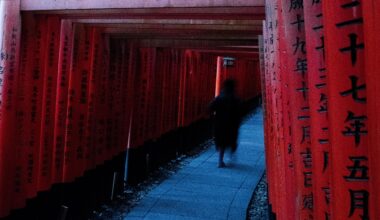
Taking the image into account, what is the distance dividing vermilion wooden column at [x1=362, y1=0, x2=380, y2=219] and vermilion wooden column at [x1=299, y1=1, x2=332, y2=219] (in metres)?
0.38

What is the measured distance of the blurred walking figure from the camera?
9404 millimetres

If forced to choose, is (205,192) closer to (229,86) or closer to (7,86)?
(229,86)

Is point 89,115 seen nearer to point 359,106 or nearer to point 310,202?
point 310,202

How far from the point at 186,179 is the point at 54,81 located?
4.53 m

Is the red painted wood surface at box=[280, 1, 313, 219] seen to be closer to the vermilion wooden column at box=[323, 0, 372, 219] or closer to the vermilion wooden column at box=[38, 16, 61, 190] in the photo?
the vermilion wooden column at box=[323, 0, 372, 219]

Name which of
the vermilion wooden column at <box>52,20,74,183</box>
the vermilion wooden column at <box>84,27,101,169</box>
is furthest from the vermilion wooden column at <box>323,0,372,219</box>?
the vermilion wooden column at <box>84,27,101,169</box>

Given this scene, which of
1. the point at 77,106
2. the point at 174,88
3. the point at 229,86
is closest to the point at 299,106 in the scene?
the point at 77,106

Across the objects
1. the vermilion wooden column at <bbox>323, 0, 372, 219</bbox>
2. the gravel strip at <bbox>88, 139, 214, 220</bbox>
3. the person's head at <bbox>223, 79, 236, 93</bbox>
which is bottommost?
the gravel strip at <bbox>88, 139, 214, 220</bbox>

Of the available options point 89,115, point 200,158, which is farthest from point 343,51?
point 200,158

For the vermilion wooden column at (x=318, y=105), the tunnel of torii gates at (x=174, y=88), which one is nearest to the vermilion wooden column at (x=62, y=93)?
the tunnel of torii gates at (x=174, y=88)

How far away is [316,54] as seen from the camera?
1.78 meters

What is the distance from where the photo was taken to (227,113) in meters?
9.43

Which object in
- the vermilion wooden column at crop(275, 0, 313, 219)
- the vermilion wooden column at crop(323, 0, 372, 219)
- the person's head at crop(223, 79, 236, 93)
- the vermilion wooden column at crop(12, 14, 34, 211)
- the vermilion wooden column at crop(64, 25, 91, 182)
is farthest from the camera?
the person's head at crop(223, 79, 236, 93)

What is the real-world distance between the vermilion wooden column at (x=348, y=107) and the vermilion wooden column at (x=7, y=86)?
3944 mm
